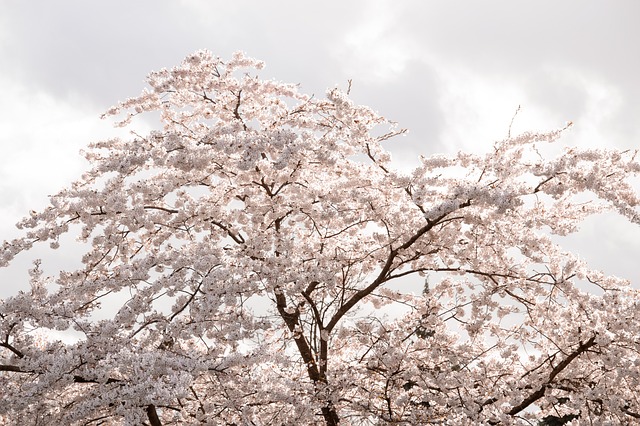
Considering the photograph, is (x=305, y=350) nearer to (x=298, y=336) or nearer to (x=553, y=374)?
(x=298, y=336)

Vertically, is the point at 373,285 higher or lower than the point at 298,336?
higher

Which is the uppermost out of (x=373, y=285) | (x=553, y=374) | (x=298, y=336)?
(x=373, y=285)

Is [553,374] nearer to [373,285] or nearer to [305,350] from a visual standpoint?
[373,285]

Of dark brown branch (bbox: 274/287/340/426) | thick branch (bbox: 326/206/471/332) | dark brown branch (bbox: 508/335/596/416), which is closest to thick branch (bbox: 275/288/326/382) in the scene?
dark brown branch (bbox: 274/287/340/426)

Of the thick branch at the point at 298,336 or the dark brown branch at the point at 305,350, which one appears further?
the thick branch at the point at 298,336

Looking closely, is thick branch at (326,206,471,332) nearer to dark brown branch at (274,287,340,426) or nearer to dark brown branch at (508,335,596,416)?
dark brown branch at (274,287,340,426)

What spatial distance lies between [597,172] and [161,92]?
6.96m

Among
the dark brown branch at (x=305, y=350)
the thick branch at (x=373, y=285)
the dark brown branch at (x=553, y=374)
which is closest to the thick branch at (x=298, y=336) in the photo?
the dark brown branch at (x=305, y=350)

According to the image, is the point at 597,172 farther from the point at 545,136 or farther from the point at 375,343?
the point at 375,343

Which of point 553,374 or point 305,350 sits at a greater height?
point 305,350

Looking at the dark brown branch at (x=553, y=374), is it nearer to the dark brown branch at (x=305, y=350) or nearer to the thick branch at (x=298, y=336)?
the dark brown branch at (x=305, y=350)

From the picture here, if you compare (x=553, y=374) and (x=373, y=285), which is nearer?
Answer: (x=553, y=374)

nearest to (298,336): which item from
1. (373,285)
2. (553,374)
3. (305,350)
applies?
(305,350)

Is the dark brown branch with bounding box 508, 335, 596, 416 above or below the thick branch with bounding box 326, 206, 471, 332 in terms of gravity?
below
